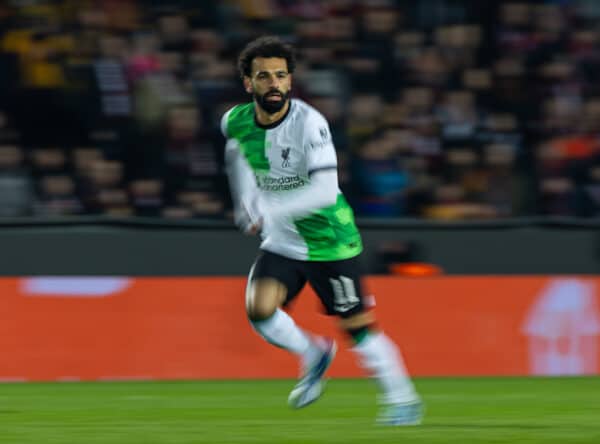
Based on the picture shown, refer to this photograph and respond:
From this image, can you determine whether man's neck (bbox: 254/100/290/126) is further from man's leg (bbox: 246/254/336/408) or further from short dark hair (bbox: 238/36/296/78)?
man's leg (bbox: 246/254/336/408)

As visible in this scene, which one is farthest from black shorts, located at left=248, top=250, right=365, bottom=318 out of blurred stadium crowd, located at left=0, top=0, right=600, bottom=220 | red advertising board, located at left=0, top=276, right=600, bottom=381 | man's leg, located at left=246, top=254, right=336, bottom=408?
blurred stadium crowd, located at left=0, top=0, right=600, bottom=220

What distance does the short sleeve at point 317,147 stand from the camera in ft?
18.5

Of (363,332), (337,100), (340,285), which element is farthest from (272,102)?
(337,100)

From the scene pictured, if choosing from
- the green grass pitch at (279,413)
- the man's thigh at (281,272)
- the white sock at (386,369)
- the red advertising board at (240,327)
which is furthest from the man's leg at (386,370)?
the red advertising board at (240,327)

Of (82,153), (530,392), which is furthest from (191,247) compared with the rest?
(530,392)

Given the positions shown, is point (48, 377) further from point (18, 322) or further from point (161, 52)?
point (161, 52)

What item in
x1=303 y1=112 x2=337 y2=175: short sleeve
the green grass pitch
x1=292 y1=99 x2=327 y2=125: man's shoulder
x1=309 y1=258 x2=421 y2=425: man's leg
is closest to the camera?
the green grass pitch

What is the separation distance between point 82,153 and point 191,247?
1.11m

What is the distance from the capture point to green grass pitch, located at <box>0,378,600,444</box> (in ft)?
17.9

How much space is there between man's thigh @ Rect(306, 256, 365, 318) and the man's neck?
2.17ft

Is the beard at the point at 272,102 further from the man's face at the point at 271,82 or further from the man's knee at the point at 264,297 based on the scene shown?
the man's knee at the point at 264,297

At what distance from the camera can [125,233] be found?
934 cm

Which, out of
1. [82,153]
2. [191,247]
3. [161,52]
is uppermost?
[161,52]

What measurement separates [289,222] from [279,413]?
123cm
